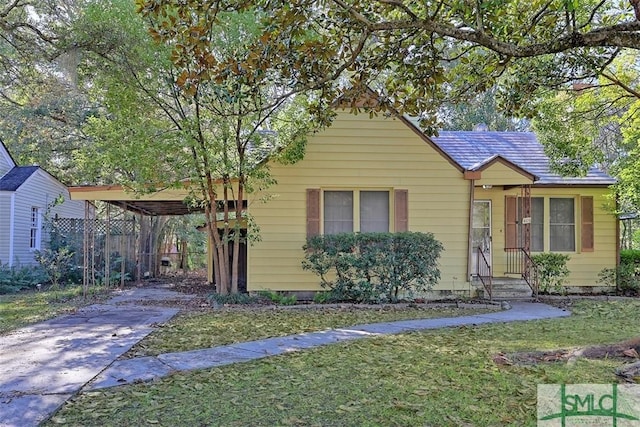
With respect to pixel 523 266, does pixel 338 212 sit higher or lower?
higher

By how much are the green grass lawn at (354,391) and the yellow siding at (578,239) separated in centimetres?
629

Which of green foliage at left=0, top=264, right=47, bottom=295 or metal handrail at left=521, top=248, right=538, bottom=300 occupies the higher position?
metal handrail at left=521, top=248, right=538, bottom=300

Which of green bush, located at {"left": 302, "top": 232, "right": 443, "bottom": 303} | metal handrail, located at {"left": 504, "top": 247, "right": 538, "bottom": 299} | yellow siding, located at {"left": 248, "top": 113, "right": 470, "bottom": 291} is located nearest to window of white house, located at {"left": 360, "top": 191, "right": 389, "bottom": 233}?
yellow siding, located at {"left": 248, "top": 113, "right": 470, "bottom": 291}

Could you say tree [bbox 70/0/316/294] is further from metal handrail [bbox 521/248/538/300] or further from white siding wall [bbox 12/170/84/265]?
white siding wall [bbox 12/170/84/265]

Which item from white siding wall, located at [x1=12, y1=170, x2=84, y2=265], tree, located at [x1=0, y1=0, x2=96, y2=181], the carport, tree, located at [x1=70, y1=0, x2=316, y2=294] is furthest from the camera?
white siding wall, located at [x1=12, y1=170, x2=84, y2=265]

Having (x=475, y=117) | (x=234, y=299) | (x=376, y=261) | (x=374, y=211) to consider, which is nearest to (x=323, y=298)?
(x=376, y=261)

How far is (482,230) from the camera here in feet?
40.4

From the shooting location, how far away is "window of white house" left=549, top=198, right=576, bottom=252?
12.3m

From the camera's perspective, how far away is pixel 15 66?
1410 cm

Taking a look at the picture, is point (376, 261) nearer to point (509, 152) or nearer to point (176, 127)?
point (176, 127)

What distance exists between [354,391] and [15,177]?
15890mm

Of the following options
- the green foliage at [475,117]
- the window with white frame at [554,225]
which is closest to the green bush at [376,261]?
the window with white frame at [554,225]

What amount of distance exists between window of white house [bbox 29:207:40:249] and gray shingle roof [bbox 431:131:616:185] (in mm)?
13296

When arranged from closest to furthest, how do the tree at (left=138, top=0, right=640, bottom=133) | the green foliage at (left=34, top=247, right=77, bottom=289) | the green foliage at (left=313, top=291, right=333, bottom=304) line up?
the tree at (left=138, top=0, right=640, bottom=133), the green foliage at (left=313, top=291, right=333, bottom=304), the green foliage at (left=34, top=247, right=77, bottom=289)
